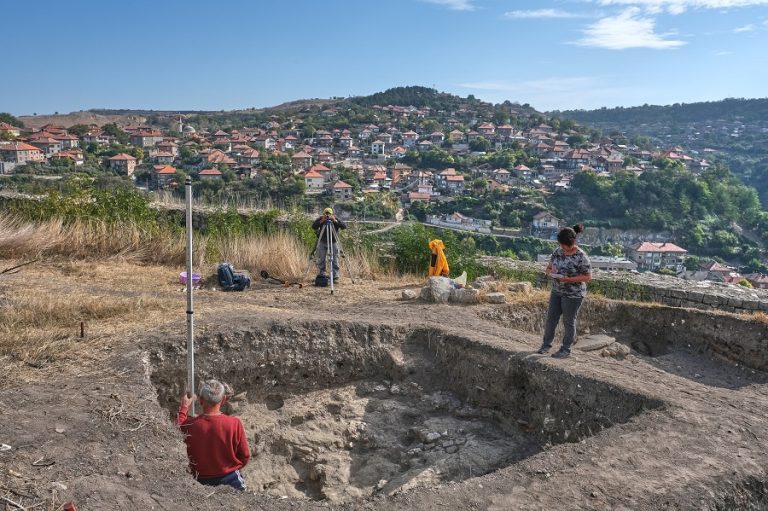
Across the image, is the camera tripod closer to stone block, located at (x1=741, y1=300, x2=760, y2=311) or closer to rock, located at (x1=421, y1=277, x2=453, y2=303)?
rock, located at (x1=421, y1=277, x2=453, y2=303)

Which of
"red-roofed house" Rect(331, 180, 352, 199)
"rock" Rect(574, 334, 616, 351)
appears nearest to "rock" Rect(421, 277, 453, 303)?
"rock" Rect(574, 334, 616, 351)

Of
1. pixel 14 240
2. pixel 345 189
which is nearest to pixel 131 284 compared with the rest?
A: pixel 14 240

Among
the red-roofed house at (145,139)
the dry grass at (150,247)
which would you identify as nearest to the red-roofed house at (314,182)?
the dry grass at (150,247)

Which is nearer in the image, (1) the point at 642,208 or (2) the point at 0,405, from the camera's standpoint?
(2) the point at 0,405

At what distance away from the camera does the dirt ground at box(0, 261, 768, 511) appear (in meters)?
4.03

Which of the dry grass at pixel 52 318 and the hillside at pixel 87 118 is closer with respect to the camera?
the dry grass at pixel 52 318

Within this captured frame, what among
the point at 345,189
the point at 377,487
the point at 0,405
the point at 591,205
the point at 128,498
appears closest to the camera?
the point at 128,498

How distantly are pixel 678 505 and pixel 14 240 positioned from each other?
11452 mm

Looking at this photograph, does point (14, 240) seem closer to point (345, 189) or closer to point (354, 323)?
point (354, 323)

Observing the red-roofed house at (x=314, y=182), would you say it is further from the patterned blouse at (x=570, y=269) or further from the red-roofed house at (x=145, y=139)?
the patterned blouse at (x=570, y=269)

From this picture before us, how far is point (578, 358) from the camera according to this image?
6867 millimetres

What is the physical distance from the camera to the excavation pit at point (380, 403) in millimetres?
6070

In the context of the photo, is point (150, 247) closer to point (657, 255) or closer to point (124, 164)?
point (657, 255)

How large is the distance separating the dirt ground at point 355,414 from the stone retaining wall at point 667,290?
5.17 ft
